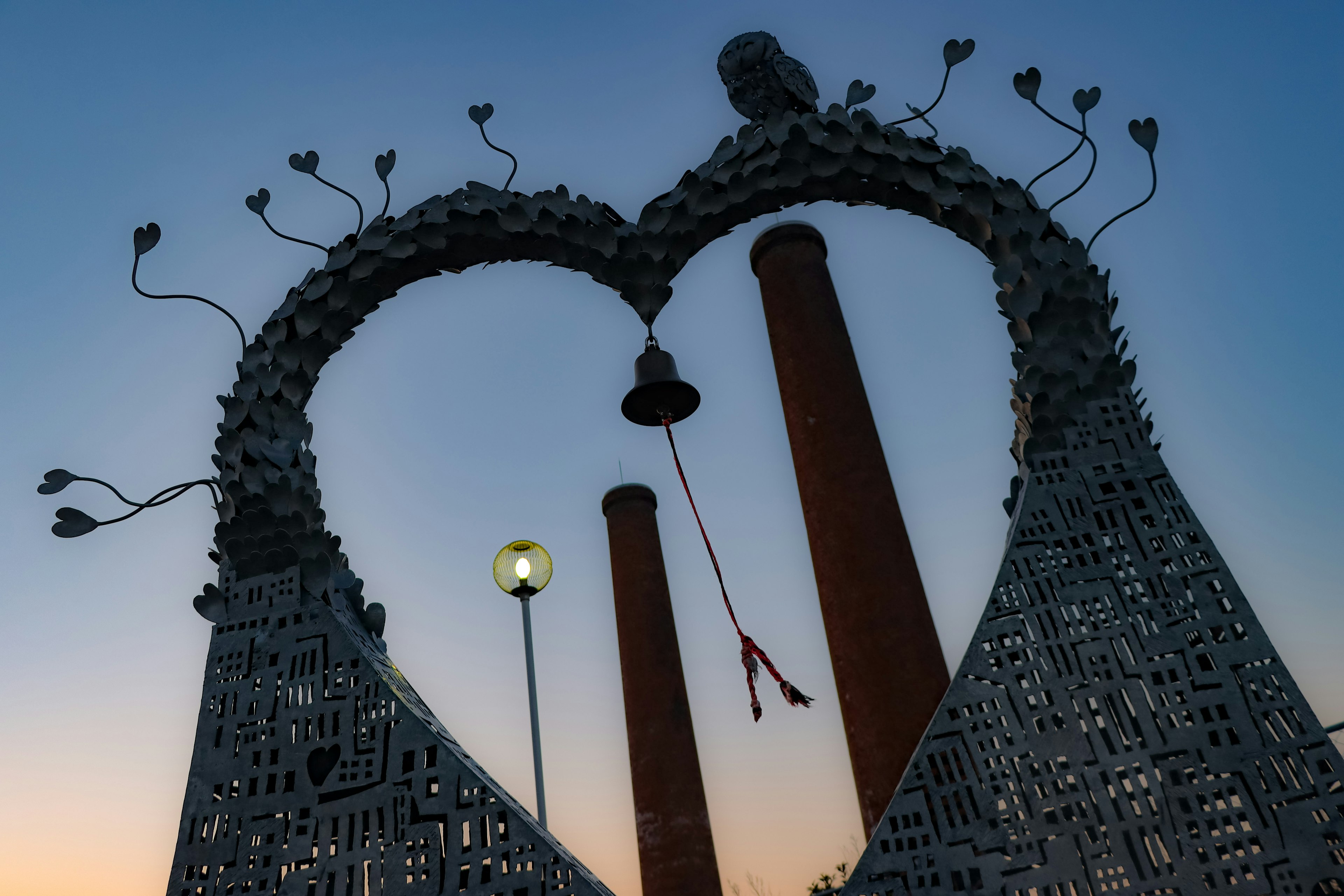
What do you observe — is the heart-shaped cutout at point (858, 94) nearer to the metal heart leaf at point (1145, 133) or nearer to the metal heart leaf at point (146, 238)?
the metal heart leaf at point (1145, 133)

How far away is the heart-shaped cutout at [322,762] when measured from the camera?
314cm

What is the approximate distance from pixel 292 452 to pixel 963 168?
10.6 feet

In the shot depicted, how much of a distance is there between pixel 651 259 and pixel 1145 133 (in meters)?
2.24

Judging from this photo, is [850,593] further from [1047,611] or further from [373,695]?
[373,695]

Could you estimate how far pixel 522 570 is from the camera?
8.26m

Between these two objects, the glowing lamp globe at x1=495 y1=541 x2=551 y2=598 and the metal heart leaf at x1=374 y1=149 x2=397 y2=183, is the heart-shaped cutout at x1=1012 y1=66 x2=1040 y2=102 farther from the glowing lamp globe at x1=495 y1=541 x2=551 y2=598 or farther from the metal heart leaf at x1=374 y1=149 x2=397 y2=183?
the glowing lamp globe at x1=495 y1=541 x2=551 y2=598

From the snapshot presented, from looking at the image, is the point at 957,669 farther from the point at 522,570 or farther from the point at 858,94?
the point at 522,570

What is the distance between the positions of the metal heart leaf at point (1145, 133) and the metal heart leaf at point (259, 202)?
402cm

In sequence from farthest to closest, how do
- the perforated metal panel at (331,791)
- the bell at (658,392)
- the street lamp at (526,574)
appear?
the street lamp at (526,574)
the bell at (658,392)
the perforated metal panel at (331,791)

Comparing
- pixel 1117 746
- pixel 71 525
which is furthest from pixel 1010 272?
pixel 71 525

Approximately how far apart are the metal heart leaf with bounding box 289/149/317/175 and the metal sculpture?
1 centimetres

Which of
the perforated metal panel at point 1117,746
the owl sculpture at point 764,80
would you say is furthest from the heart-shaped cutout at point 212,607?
the owl sculpture at point 764,80

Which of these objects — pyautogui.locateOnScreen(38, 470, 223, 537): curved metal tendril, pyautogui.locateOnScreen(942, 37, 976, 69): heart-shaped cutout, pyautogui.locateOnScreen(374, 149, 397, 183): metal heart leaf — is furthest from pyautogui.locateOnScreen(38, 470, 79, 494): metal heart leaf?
pyautogui.locateOnScreen(942, 37, 976, 69): heart-shaped cutout

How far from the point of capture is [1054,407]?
344cm
